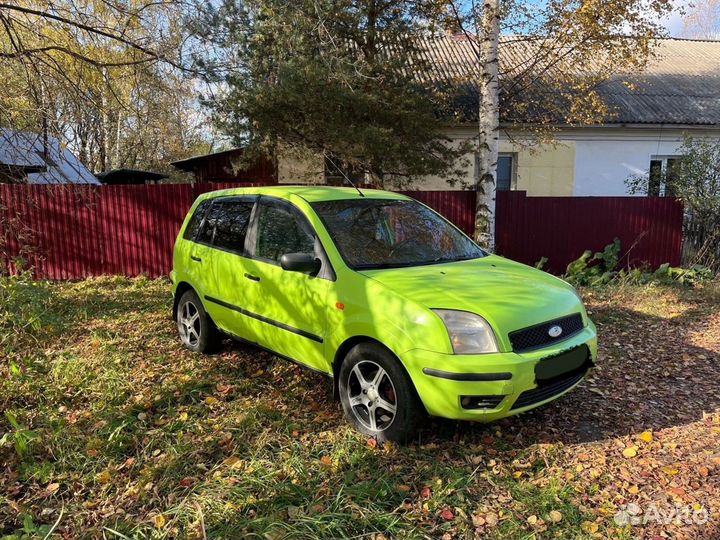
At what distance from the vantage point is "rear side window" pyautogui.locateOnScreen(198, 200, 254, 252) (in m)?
4.61

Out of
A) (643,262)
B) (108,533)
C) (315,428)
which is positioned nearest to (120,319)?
(315,428)

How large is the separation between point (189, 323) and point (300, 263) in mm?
2161

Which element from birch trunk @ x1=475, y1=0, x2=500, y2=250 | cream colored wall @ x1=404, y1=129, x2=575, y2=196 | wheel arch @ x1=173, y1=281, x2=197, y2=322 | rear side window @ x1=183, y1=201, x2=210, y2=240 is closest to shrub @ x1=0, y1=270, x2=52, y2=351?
wheel arch @ x1=173, y1=281, x2=197, y2=322

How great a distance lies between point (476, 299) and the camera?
3.22 metres

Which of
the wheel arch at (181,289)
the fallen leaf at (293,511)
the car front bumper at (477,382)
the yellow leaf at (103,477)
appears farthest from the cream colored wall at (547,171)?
the yellow leaf at (103,477)

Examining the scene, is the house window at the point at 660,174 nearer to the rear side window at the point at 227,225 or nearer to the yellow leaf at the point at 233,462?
the rear side window at the point at 227,225

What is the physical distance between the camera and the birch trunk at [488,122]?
7512 millimetres

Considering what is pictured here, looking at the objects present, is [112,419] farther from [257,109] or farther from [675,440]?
[257,109]

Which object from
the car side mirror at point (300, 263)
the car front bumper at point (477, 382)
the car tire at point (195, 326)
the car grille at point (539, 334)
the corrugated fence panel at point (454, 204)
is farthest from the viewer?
the corrugated fence panel at point (454, 204)

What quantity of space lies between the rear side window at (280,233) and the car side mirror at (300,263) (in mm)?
194

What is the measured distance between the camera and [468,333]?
3.11 meters
